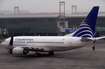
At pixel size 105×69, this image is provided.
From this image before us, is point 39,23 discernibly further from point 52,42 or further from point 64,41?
point 64,41

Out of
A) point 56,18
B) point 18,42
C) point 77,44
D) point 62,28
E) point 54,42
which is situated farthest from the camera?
point 56,18

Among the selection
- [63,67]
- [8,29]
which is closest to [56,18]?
[8,29]

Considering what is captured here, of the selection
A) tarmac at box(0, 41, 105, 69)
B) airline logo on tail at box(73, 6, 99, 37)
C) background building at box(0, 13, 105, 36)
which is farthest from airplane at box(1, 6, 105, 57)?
background building at box(0, 13, 105, 36)

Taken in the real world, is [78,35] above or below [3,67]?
above

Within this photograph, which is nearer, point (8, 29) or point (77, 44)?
point (77, 44)

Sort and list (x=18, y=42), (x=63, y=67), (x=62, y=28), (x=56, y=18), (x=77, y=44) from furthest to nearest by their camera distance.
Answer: (x=56, y=18), (x=62, y=28), (x=18, y=42), (x=77, y=44), (x=63, y=67)

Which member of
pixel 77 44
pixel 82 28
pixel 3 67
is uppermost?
pixel 82 28

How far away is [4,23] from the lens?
10050 centimetres

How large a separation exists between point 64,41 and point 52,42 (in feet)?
8.50

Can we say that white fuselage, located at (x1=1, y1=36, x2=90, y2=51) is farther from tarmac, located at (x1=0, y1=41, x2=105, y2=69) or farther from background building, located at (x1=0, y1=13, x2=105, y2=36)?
background building, located at (x1=0, y1=13, x2=105, y2=36)

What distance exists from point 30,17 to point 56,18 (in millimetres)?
15712

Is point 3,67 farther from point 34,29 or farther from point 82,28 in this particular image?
point 34,29

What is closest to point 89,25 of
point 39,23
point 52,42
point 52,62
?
point 52,42

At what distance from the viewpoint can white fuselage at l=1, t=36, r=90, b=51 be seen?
29.8 meters
